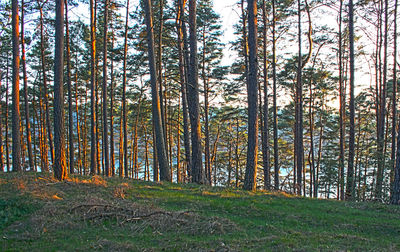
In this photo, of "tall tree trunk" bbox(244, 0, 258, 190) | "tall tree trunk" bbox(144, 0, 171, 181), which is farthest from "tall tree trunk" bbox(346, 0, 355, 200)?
"tall tree trunk" bbox(144, 0, 171, 181)

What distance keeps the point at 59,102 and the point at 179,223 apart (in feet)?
18.9

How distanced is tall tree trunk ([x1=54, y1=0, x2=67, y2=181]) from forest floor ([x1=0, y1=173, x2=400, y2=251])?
918mm

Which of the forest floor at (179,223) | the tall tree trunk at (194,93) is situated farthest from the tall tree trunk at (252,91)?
the tall tree trunk at (194,93)

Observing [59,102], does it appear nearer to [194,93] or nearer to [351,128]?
[194,93]

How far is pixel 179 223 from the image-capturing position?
567 cm

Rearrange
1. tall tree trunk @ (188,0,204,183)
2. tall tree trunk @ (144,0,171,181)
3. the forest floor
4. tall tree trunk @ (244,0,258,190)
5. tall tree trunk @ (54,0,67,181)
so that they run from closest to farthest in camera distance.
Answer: the forest floor, tall tree trunk @ (54,0,67,181), tall tree trunk @ (244,0,258,190), tall tree trunk @ (188,0,204,183), tall tree trunk @ (144,0,171,181)

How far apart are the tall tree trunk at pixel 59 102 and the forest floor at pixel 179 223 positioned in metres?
0.92

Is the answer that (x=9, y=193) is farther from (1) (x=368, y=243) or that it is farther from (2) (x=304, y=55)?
(2) (x=304, y=55)

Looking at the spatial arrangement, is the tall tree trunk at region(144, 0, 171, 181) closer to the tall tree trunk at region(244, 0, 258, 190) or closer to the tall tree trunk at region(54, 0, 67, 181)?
the tall tree trunk at region(54, 0, 67, 181)

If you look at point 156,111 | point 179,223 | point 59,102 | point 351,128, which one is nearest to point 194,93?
point 156,111

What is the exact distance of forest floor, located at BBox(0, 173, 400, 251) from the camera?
4.66 metres

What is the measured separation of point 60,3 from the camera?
31.0 ft

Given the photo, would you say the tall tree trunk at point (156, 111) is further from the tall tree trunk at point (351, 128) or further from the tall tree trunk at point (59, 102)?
the tall tree trunk at point (351, 128)

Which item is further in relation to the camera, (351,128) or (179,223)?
(351,128)
